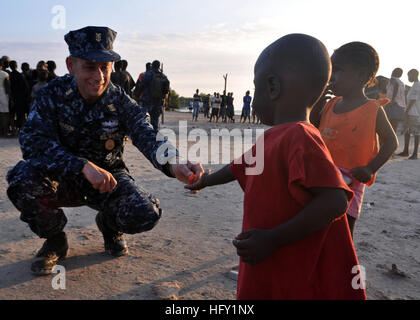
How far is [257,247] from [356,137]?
1.40 m

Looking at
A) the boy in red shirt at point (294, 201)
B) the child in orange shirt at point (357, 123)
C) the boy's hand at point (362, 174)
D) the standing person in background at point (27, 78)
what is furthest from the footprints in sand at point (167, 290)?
the standing person in background at point (27, 78)

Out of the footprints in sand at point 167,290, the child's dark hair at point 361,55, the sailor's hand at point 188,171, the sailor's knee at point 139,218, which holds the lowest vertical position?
the footprints in sand at point 167,290

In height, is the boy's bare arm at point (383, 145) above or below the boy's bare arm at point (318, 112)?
below

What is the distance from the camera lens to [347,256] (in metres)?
1.26

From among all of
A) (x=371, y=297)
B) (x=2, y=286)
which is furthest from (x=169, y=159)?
(x=371, y=297)

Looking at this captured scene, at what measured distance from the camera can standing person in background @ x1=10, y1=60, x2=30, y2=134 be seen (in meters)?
8.65

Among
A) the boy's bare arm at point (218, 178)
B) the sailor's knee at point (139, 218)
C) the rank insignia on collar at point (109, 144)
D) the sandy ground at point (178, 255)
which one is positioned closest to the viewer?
the boy's bare arm at point (218, 178)

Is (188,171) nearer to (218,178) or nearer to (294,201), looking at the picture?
(218,178)

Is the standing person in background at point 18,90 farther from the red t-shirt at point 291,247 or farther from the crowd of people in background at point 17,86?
the red t-shirt at point 291,247

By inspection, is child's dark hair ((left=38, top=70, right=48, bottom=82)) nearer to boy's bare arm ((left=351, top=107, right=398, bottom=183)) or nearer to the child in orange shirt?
the child in orange shirt

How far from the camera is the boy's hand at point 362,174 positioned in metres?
2.13

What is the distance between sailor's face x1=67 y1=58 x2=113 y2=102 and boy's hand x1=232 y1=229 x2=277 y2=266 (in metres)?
1.75

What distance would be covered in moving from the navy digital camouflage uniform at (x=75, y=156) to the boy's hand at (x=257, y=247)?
1346 millimetres
